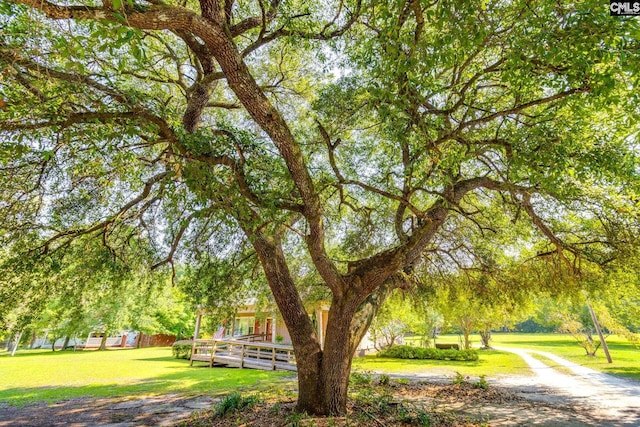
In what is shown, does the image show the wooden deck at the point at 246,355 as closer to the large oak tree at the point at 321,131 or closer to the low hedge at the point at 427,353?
the large oak tree at the point at 321,131

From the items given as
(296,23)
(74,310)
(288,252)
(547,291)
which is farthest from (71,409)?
(547,291)

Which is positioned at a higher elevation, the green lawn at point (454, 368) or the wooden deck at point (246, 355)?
the wooden deck at point (246, 355)

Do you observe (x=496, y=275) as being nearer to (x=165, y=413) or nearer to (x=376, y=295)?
(x=376, y=295)

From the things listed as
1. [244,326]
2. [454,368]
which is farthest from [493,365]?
[244,326]

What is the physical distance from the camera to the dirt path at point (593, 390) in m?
6.55

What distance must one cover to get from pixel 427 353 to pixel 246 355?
11.7 metres

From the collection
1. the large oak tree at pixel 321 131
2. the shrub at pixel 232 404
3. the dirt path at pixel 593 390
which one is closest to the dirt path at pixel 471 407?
the dirt path at pixel 593 390

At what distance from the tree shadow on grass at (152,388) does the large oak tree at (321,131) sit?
465 centimetres

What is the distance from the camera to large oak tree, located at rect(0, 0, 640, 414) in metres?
3.30

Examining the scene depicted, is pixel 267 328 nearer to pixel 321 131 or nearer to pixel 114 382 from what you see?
pixel 114 382

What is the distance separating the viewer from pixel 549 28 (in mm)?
3396

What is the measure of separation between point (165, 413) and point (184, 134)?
655 centimetres

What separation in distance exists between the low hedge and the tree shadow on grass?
415 inches

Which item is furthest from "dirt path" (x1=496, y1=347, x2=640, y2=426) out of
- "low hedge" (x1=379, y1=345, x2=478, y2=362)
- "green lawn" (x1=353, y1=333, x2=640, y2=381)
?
"low hedge" (x1=379, y1=345, x2=478, y2=362)
